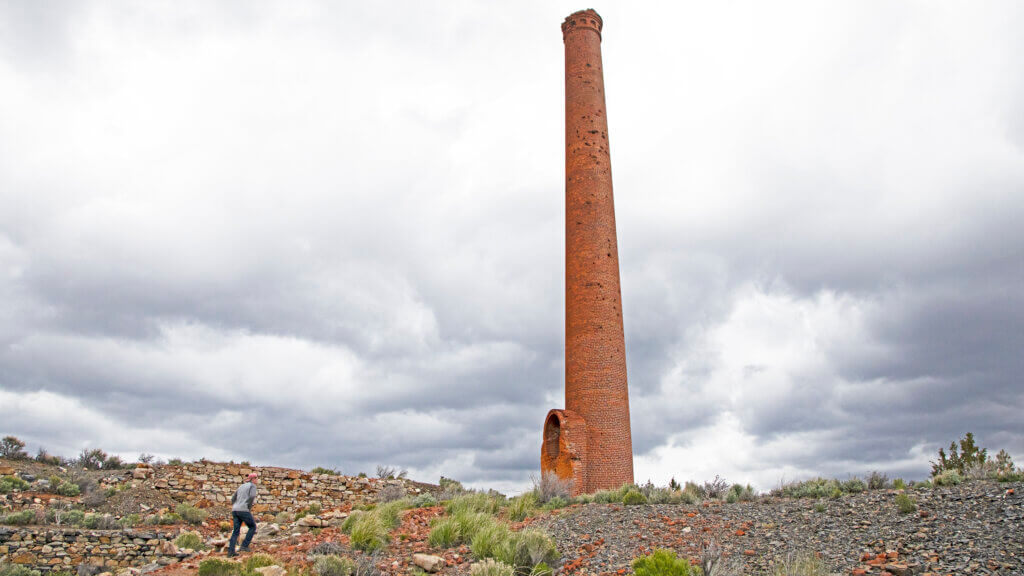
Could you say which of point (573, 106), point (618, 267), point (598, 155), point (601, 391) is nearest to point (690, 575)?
point (601, 391)

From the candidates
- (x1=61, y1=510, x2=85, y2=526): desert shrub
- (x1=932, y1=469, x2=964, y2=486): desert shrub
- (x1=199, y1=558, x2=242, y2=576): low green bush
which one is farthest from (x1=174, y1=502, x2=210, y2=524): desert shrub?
(x1=932, y1=469, x2=964, y2=486): desert shrub

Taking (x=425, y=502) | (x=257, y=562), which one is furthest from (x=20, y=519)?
(x=257, y=562)

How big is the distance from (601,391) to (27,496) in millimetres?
18688

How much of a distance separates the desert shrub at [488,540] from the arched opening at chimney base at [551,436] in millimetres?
9907

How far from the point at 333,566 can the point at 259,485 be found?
46.8 feet

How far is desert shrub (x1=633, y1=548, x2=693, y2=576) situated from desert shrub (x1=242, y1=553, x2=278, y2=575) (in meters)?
6.59

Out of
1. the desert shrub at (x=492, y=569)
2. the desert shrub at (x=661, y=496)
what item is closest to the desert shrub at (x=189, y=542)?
the desert shrub at (x=492, y=569)

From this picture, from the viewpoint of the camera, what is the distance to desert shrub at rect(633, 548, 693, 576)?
29.6 feet

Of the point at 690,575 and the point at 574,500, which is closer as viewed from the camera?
the point at 690,575

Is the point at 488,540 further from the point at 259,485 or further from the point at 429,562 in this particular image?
the point at 259,485

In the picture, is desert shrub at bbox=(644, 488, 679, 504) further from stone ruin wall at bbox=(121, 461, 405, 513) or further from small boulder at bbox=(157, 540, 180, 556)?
small boulder at bbox=(157, 540, 180, 556)

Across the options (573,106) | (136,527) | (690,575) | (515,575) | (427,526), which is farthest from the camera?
(573,106)

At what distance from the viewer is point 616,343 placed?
22.9 metres

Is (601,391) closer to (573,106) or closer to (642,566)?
(573,106)
